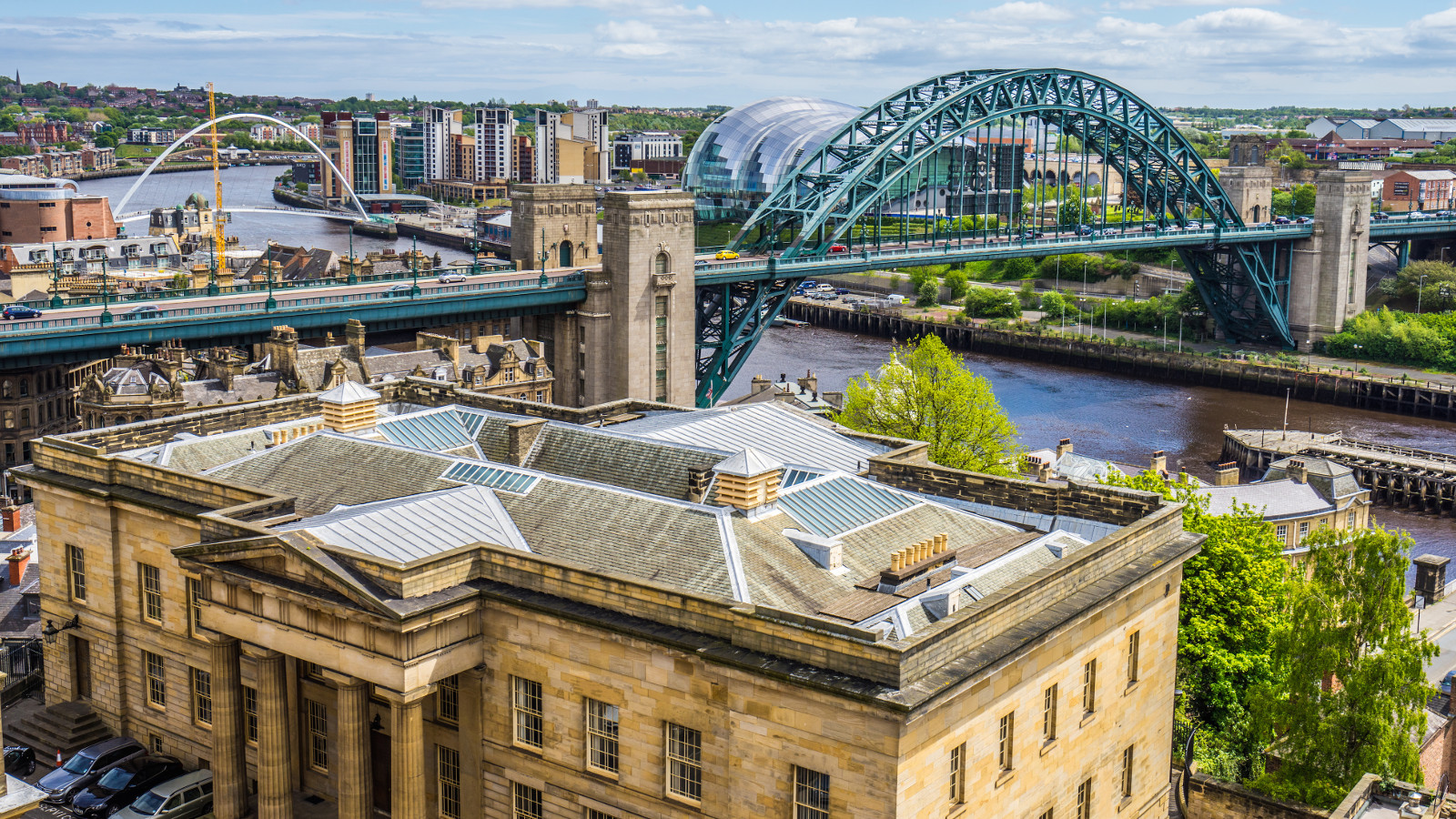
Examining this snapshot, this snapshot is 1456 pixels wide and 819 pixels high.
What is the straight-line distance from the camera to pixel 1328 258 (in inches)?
4911

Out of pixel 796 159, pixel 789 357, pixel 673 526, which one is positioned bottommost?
pixel 789 357

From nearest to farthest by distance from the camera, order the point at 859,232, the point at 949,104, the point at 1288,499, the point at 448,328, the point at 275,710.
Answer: the point at 275,710 < the point at 1288,499 < the point at 448,328 < the point at 949,104 < the point at 859,232

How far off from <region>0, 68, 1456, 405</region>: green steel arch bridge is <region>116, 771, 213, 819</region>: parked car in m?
31.6

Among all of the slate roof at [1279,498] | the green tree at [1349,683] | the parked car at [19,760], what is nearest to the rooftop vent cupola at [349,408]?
the parked car at [19,760]

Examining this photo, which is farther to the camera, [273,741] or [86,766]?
[86,766]

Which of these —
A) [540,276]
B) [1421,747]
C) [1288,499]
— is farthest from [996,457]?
[540,276]

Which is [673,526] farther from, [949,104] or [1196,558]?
[949,104]

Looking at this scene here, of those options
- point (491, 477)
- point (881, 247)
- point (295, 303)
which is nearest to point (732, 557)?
point (491, 477)

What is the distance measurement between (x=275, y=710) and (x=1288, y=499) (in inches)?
1798

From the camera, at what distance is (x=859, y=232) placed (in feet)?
496

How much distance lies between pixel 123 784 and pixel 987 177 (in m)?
86.2

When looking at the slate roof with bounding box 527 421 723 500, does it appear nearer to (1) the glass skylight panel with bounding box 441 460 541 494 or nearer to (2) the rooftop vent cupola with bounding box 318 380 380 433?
(1) the glass skylight panel with bounding box 441 460 541 494

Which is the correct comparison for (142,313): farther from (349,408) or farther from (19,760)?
(349,408)

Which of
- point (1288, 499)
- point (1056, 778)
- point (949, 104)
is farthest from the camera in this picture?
point (949, 104)
